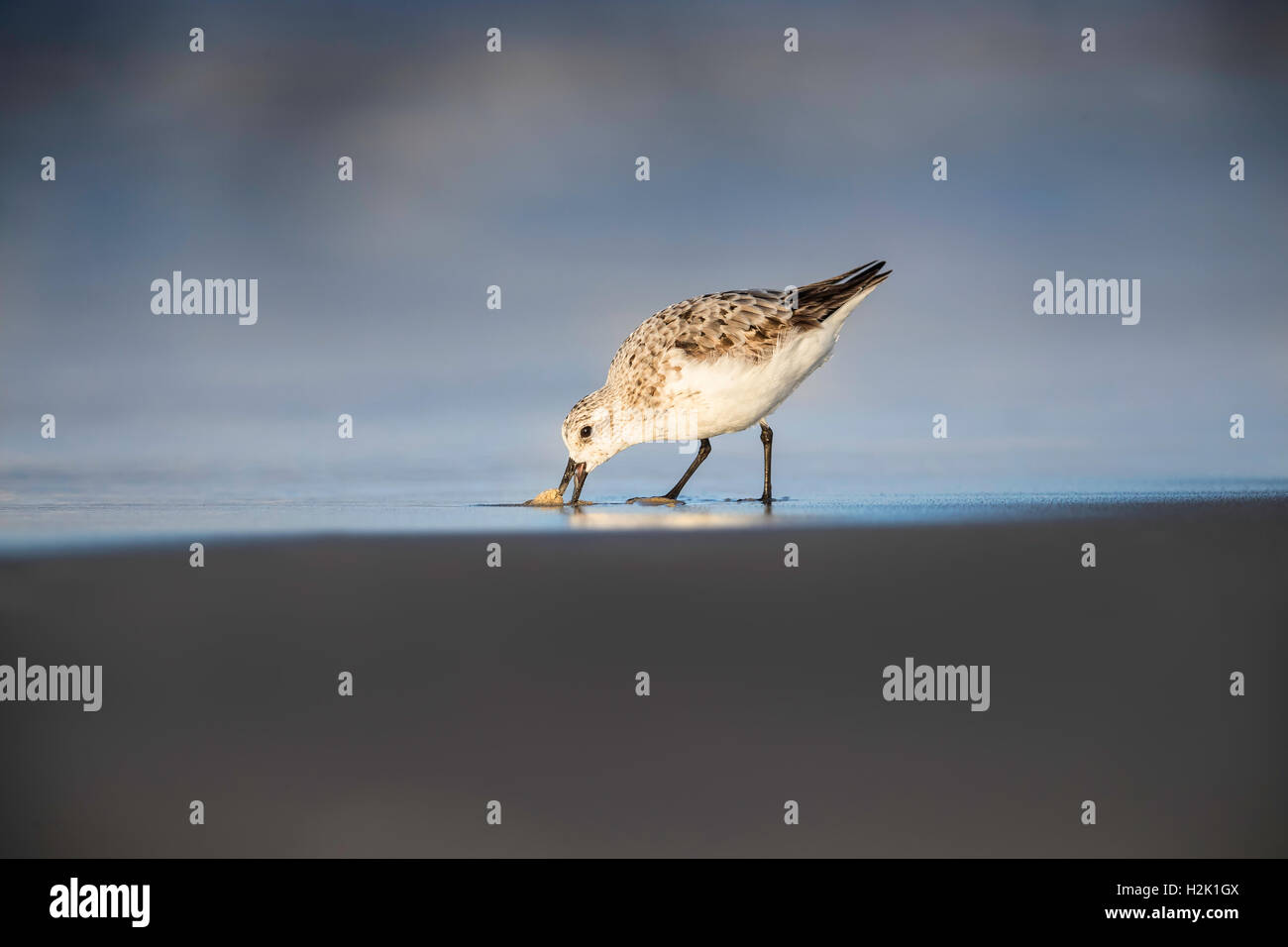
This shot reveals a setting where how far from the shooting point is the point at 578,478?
7625mm

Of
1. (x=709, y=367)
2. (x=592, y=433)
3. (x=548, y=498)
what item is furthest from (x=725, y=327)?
(x=548, y=498)

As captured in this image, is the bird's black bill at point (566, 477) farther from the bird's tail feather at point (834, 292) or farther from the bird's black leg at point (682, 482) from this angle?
the bird's tail feather at point (834, 292)

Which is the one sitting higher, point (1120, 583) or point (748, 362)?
point (748, 362)

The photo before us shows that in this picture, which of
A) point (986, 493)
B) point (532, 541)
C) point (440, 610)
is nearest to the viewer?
point (440, 610)

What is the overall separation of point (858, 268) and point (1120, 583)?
342cm

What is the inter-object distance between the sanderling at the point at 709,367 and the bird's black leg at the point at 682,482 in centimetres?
3

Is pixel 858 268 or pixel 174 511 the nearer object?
pixel 174 511

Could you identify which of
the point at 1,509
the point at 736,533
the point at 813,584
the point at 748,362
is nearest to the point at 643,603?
the point at 813,584

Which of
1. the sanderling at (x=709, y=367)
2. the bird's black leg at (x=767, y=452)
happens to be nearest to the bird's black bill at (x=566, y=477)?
the sanderling at (x=709, y=367)

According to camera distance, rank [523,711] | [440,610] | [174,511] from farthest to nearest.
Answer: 1. [174,511]
2. [440,610]
3. [523,711]

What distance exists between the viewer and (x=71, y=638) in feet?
14.2

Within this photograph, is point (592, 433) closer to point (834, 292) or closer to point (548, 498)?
point (548, 498)

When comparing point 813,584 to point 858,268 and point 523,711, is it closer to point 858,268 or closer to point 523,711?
point 523,711

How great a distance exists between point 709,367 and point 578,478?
1343 mm
